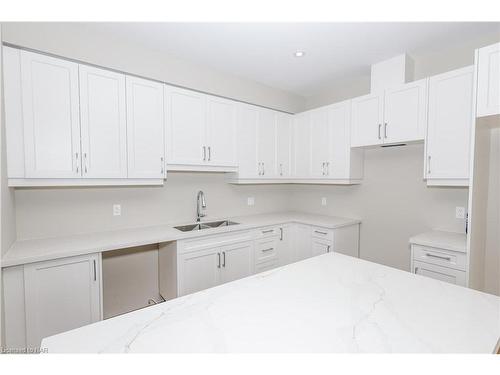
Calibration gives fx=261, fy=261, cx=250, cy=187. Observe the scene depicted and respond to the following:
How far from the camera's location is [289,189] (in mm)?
4164

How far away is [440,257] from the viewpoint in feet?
7.11

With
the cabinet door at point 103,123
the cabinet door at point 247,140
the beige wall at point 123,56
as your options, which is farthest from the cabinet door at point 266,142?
the cabinet door at point 103,123

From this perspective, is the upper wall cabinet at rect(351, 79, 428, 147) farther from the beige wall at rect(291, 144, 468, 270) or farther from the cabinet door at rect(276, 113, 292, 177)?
the cabinet door at rect(276, 113, 292, 177)

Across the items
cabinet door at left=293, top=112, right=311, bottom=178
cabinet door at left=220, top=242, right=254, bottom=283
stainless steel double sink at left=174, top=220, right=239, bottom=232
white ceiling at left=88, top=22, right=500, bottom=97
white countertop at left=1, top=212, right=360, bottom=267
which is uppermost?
white ceiling at left=88, top=22, right=500, bottom=97

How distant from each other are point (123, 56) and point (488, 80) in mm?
2867

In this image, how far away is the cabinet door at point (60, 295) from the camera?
5.63 ft

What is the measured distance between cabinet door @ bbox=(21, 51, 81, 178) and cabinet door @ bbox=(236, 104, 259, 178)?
5.35 feet

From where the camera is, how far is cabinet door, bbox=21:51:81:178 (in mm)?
1858

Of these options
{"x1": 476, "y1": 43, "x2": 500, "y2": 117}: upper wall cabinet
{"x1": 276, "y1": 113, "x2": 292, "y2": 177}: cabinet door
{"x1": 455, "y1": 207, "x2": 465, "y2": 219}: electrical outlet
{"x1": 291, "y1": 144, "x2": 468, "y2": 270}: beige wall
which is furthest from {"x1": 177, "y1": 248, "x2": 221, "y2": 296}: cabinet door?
{"x1": 476, "y1": 43, "x2": 500, "y2": 117}: upper wall cabinet

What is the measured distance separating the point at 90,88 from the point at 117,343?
6.67 feet

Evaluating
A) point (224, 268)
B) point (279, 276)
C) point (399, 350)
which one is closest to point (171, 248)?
point (224, 268)

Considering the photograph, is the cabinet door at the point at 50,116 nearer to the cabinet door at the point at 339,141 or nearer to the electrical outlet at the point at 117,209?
the electrical outlet at the point at 117,209

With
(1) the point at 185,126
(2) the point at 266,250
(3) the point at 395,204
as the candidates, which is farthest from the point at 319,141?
(1) the point at 185,126

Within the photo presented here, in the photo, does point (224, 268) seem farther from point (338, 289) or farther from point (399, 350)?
point (399, 350)
